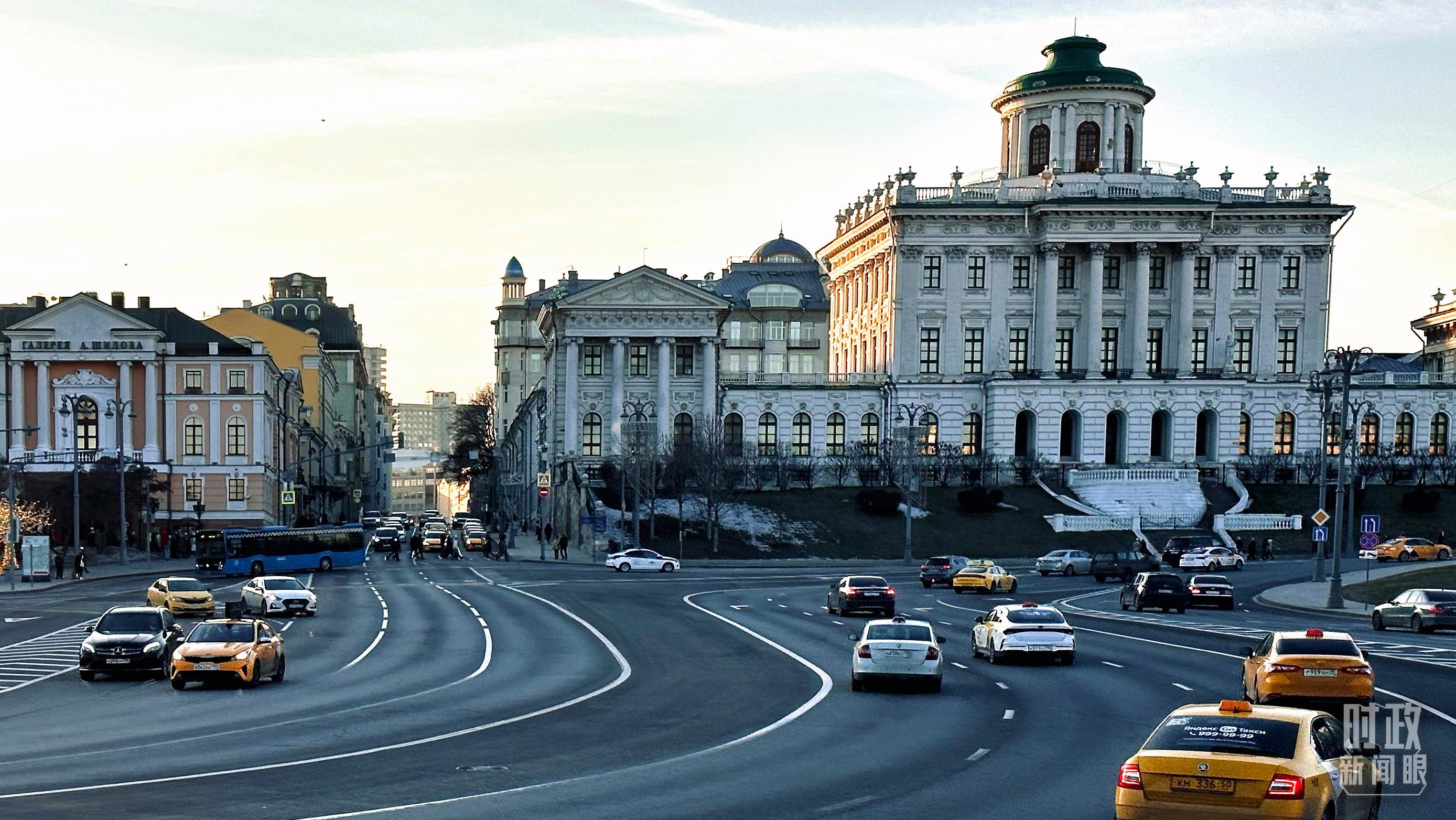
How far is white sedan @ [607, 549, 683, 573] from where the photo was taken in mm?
84250

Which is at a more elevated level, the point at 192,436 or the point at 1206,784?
the point at 1206,784

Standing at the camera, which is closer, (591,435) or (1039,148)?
(591,435)

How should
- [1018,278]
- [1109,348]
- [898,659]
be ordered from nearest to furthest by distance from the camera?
[898,659], [1018,278], [1109,348]

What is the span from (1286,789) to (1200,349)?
112 m

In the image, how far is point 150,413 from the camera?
105 meters

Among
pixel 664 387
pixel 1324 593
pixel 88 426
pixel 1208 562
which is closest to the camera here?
pixel 1324 593

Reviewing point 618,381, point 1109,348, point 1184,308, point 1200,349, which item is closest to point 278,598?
point 618,381

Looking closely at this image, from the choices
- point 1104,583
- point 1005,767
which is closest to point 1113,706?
point 1005,767

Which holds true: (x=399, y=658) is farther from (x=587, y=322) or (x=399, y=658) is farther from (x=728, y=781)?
(x=587, y=322)

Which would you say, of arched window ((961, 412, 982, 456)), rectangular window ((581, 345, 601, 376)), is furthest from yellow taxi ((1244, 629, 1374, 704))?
rectangular window ((581, 345, 601, 376))

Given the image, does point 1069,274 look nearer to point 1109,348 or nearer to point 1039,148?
point 1109,348

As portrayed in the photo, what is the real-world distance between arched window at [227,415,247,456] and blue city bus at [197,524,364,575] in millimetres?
20238

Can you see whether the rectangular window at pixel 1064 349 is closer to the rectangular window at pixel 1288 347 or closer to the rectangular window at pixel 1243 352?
the rectangular window at pixel 1243 352

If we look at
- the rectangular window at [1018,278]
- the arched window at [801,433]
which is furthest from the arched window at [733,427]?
the rectangular window at [1018,278]
